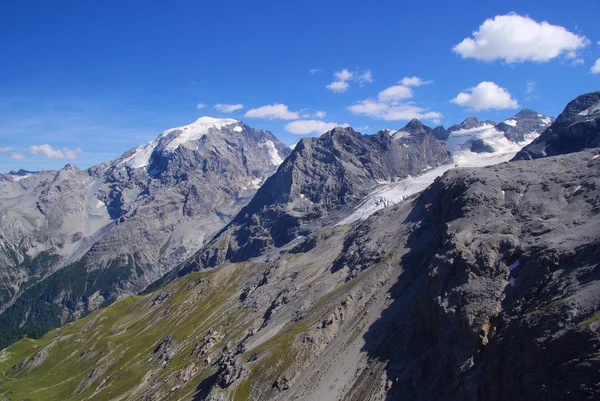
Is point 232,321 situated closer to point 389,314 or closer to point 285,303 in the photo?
point 285,303

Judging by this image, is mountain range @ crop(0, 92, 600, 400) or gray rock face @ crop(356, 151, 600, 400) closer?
gray rock face @ crop(356, 151, 600, 400)

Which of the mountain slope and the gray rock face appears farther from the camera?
the mountain slope

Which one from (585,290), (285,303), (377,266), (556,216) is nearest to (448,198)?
(377,266)

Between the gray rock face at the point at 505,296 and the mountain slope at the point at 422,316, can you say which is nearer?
the gray rock face at the point at 505,296

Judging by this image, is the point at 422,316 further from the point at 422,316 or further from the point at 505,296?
the point at 505,296

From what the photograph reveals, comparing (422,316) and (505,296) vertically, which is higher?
(505,296)

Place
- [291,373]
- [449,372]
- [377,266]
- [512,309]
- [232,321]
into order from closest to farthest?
[512,309], [449,372], [291,373], [377,266], [232,321]

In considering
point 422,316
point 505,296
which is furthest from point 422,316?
point 505,296

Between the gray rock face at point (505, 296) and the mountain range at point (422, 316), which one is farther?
the mountain range at point (422, 316)
